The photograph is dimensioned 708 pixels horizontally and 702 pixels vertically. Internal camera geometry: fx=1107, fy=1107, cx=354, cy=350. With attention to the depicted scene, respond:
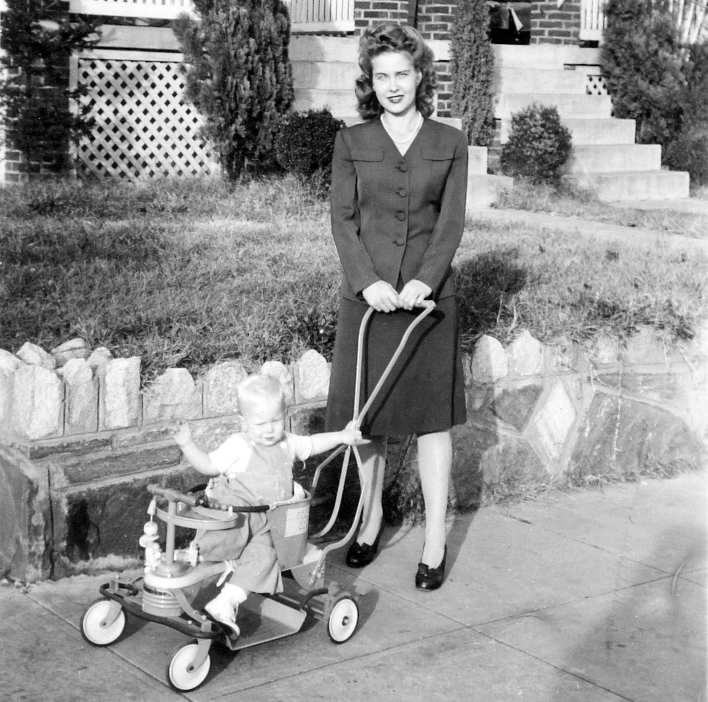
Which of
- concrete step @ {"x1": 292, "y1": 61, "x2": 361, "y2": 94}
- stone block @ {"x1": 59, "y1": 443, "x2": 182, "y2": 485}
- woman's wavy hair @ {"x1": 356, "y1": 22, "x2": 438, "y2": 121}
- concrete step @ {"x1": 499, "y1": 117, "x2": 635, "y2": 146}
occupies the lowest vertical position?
stone block @ {"x1": 59, "y1": 443, "x2": 182, "y2": 485}

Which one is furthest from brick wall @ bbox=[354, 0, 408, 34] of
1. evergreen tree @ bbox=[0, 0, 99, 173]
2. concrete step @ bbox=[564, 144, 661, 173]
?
A: evergreen tree @ bbox=[0, 0, 99, 173]

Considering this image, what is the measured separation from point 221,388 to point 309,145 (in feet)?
18.3

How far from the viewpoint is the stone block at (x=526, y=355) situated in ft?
16.5

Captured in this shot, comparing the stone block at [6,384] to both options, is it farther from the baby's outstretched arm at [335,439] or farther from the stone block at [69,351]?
the baby's outstretched arm at [335,439]

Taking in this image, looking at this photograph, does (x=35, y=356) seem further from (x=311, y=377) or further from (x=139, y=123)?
(x=139, y=123)

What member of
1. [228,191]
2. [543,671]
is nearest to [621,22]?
[228,191]

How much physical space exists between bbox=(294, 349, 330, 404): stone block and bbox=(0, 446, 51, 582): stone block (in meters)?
1.09

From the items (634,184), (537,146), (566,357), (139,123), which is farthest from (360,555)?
(634,184)

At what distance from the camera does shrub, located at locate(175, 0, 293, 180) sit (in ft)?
33.1

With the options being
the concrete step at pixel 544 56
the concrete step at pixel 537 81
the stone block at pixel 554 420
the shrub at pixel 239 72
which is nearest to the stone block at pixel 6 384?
the stone block at pixel 554 420

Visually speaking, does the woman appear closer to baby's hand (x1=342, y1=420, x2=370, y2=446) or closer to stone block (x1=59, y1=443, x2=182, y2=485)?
baby's hand (x1=342, y1=420, x2=370, y2=446)

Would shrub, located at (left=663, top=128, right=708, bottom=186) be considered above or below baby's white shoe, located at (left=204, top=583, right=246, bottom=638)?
above

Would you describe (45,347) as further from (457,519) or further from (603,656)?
(603,656)

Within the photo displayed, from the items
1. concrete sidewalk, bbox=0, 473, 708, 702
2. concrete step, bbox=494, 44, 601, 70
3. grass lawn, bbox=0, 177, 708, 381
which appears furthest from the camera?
concrete step, bbox=494, 44, 601, 70
